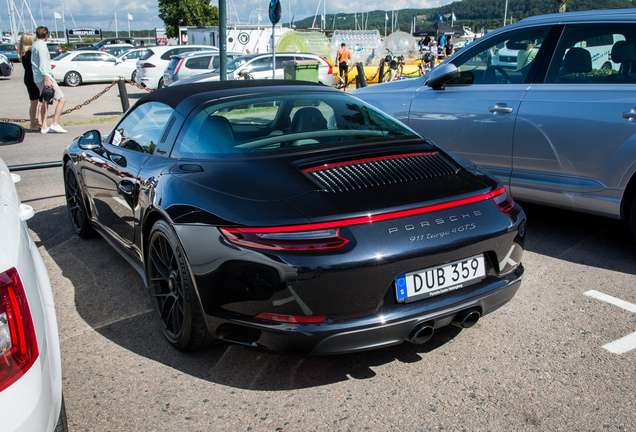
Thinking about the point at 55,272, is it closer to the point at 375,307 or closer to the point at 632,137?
the point at 375,307

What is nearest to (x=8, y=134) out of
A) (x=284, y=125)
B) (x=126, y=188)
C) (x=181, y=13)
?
(x=126, y=188)

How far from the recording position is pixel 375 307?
2.42 m

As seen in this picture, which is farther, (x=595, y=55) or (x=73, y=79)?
(x=73, y=79)

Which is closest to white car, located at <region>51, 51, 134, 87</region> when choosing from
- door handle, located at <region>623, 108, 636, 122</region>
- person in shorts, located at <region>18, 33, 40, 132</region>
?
person in shorts, located at <region>18, 33, 40, 132</region>

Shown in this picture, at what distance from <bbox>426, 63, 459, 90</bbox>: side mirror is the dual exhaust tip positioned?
2.96m

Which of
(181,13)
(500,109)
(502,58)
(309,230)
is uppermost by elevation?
(181,13)

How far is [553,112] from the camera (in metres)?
4.36

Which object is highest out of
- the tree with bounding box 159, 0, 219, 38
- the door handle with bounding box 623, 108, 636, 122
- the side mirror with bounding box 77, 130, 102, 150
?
the tree with bounding box 159, 0, 219, 38

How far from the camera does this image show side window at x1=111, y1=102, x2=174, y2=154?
343cm

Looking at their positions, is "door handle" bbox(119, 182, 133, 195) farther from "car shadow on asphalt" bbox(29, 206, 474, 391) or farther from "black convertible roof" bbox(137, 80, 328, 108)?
"car shadow on asphalt" bbox(29, 206, 474, 391)

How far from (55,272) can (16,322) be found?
290cm

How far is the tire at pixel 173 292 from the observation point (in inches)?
106

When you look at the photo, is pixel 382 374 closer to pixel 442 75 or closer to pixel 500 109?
pixel 500 109

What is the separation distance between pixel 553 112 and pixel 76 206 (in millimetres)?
3959
